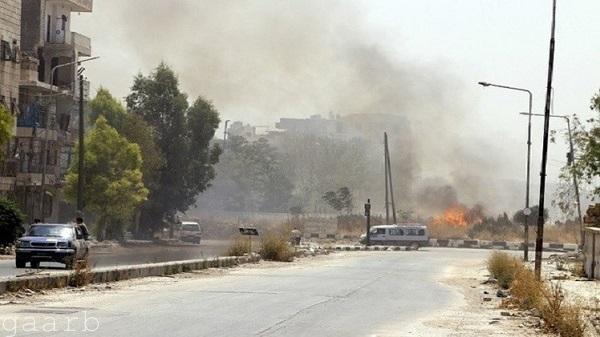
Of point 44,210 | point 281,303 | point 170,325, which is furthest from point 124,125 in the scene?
point 170,325

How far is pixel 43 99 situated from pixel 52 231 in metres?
45.2

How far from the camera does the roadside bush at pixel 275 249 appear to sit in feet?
188

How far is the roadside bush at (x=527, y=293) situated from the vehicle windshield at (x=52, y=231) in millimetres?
13978

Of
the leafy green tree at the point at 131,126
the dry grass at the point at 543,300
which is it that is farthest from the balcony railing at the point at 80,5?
the dry grass at the point at 543,300

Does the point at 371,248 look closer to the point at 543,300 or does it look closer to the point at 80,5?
the point at 80,5

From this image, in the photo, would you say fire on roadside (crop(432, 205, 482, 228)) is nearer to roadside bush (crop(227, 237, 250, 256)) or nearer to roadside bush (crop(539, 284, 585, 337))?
roadside bush (crop(227, 237, 250, 256))

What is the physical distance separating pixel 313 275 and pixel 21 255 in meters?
10.1

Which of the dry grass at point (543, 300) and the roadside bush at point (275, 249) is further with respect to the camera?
the roadside bush at point (275, 249)

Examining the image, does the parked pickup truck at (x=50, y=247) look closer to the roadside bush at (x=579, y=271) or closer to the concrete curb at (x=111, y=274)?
the concrete curb at (x=111, y=274)

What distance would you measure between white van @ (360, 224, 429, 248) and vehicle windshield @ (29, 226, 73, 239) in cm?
5949

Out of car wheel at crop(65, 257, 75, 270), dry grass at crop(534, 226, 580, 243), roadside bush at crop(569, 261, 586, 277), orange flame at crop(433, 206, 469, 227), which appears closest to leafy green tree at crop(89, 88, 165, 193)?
dry grass at crop(534, 226, 580, 243)

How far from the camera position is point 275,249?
189ft

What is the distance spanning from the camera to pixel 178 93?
3743 inches

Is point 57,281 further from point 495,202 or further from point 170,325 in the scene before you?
point 495,202
